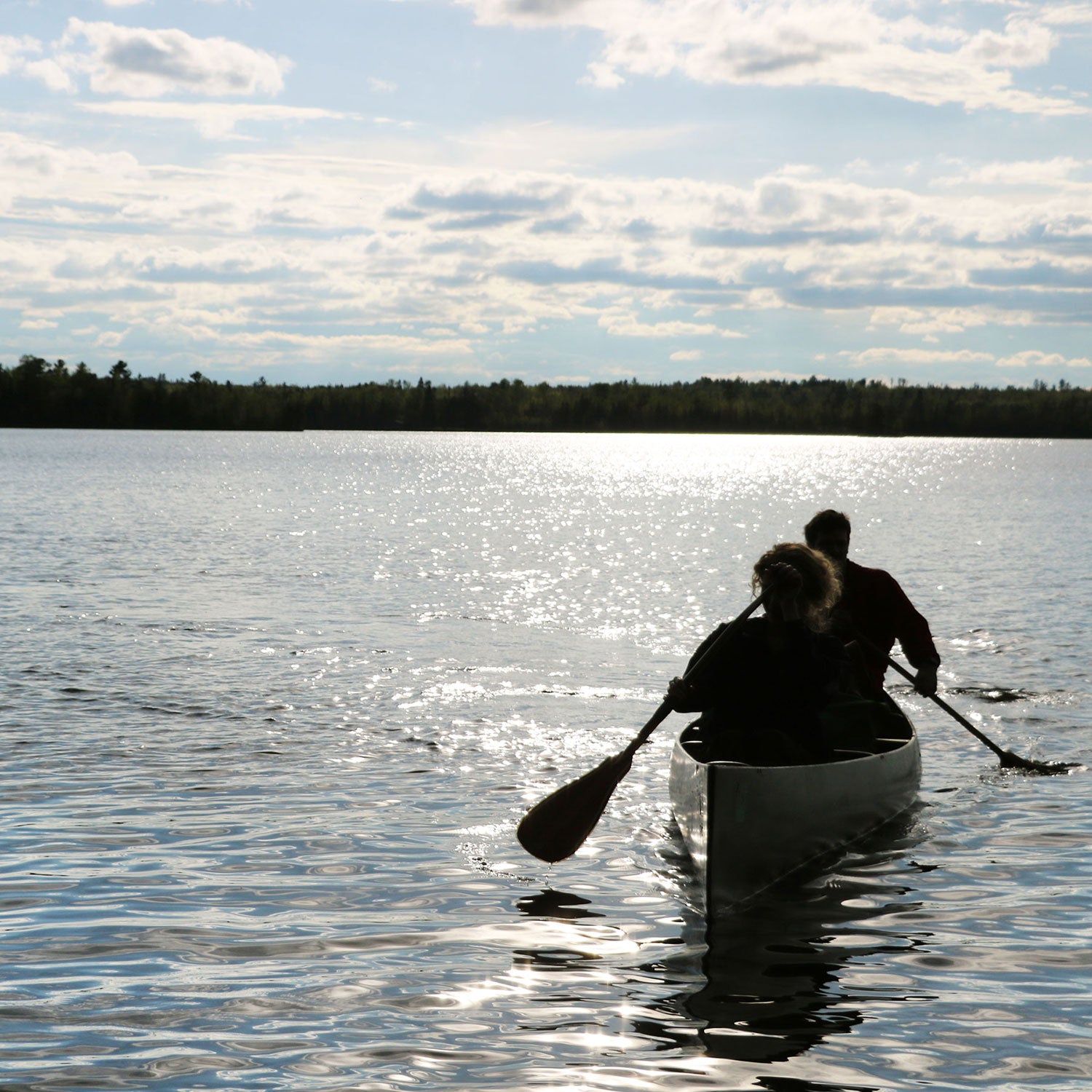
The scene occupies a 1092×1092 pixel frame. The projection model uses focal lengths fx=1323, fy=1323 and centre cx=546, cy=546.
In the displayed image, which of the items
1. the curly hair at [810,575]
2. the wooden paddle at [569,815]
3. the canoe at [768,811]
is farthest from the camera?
the wooden paddle at [569,815]

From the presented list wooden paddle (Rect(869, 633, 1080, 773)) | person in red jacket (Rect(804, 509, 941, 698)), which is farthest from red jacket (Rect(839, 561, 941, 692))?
wooden paddle (Rect(869, 633, 1080, 773))

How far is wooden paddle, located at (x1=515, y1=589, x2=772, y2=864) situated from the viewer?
9039mm

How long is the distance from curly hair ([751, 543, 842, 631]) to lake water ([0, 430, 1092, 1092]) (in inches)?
74.3

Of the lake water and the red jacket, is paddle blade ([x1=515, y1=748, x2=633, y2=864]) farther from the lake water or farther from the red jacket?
the red jacket

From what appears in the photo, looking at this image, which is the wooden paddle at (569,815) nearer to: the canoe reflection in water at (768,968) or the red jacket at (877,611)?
the canoe reflection in water at (768,968)

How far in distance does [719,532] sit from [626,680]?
33366mm

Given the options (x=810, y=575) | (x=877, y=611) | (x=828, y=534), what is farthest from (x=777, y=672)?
(x=877, y=611)

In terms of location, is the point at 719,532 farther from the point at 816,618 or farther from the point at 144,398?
the point at 144,398

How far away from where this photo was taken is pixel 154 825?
385 inches

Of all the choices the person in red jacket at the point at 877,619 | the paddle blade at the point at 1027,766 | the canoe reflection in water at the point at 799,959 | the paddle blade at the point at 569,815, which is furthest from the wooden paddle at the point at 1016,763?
the paddle blade at the point at 569,815

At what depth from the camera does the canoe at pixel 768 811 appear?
7.91 m

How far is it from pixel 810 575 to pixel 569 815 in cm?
241

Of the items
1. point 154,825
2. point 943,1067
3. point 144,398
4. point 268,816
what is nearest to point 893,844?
point 943,1067

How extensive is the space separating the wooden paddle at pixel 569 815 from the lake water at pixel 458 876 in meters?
0.21
